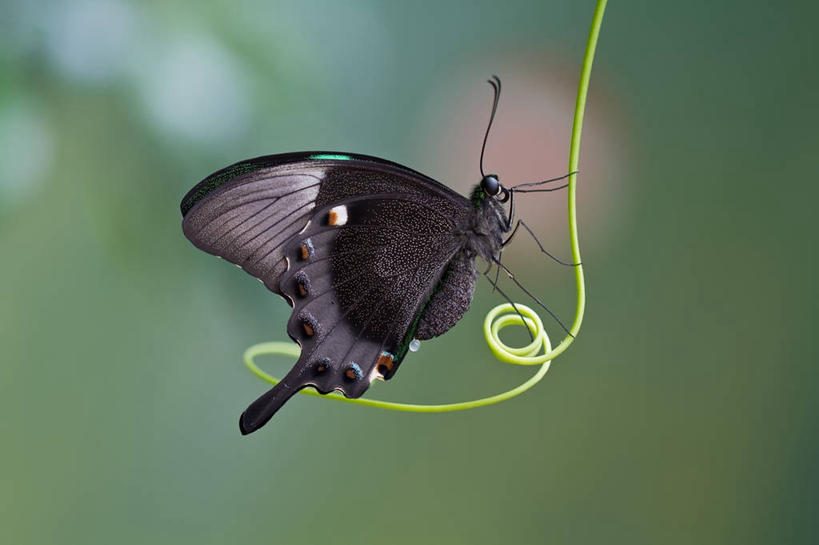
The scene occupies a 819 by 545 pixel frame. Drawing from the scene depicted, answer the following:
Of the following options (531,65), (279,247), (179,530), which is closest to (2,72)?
(279,247)

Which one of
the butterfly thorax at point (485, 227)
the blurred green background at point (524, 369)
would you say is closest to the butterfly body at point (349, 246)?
the butterfly thorax at point (485, 227)

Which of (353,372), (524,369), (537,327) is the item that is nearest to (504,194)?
(537,327)

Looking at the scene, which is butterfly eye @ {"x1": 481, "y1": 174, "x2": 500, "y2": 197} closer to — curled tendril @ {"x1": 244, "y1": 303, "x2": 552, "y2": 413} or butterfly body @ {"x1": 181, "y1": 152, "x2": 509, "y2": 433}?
butterfly body @ {"x1": 181, "y1": 152, "x2": 509, "y2": 433}

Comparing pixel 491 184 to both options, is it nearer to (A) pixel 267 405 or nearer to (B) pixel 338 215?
(B) pixel 338 215

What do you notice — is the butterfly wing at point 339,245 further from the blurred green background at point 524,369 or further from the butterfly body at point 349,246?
the blurred green background at point 524,369

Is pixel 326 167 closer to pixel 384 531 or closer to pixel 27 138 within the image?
pixel 27 138

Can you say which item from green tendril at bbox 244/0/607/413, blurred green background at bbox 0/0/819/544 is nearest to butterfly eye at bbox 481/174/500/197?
green tendril at bbox 244/0/607/413
